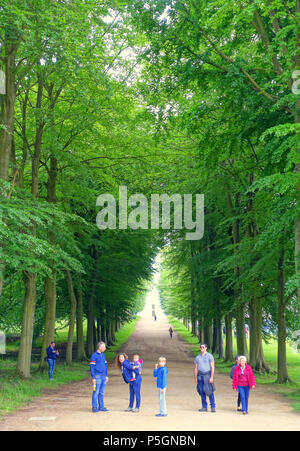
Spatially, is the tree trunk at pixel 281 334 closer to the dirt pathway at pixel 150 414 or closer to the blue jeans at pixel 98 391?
the dirt pathway at pixel 150 414

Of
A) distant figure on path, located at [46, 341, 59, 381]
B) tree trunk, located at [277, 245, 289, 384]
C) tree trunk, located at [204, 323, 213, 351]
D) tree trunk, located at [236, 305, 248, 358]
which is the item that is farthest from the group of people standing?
tree trunk, located at [204, 323, 213, 351]

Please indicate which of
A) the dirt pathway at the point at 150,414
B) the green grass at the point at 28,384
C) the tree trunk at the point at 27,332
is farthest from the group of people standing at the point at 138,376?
the tree trunk at the point at 27,332

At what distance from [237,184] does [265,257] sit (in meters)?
5.51

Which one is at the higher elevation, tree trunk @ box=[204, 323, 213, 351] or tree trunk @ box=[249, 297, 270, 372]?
tree trunk @ box=[249, 297, 270, 372]

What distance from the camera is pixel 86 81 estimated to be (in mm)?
17188

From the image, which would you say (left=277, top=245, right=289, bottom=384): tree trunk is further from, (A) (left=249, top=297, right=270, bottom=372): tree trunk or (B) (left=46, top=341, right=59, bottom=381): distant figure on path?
(B) (left=46, top=341, right=59, bottom=381): distant figure on path

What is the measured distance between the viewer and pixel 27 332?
18.8m

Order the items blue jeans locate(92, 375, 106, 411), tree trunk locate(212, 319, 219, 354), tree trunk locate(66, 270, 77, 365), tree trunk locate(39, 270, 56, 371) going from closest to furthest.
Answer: blue jeans locate(92, 375, 106, 411) → tree trunk locate(39, 270, 56, 371) → tree trunk locate(66, 270, 77, 365) → tree trunk locate(212, 319, 219, 354)

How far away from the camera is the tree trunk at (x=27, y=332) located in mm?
18469

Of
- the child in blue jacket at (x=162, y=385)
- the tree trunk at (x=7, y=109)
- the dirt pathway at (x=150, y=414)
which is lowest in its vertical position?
the dirt pathway at (x=150, y=414)

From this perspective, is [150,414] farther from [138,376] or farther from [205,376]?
[205,376]

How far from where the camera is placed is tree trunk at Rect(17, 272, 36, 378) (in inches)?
727

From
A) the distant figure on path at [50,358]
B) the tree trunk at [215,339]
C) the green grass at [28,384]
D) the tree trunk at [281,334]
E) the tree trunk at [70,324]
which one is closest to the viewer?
the green grass at [28,384]
